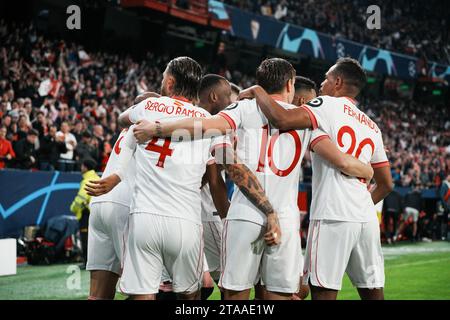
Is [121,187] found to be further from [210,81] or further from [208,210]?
[210,81]

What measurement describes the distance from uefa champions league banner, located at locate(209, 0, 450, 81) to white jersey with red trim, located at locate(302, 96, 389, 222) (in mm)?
19683

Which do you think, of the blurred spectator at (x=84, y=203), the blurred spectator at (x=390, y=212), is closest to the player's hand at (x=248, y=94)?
the blurred spectator at (x=84, y=203)

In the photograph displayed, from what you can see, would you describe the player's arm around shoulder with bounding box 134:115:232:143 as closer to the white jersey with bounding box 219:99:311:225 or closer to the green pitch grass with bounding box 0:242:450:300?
the white jersey with bounding box 219:99:311:225

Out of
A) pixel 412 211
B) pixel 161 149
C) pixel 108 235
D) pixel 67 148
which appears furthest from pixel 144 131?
pixel 412 211

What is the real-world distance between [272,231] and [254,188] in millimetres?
292

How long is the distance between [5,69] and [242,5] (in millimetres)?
13357

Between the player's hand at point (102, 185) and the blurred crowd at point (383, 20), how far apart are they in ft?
74.0

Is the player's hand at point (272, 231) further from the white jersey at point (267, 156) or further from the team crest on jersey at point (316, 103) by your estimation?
the team crest on jersey at point (316, 103)

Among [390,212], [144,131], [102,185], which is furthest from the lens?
[390,212]

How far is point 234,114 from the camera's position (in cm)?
388

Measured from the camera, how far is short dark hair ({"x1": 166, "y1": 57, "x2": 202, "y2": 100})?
4012mm

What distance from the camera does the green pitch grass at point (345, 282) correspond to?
287 inches
